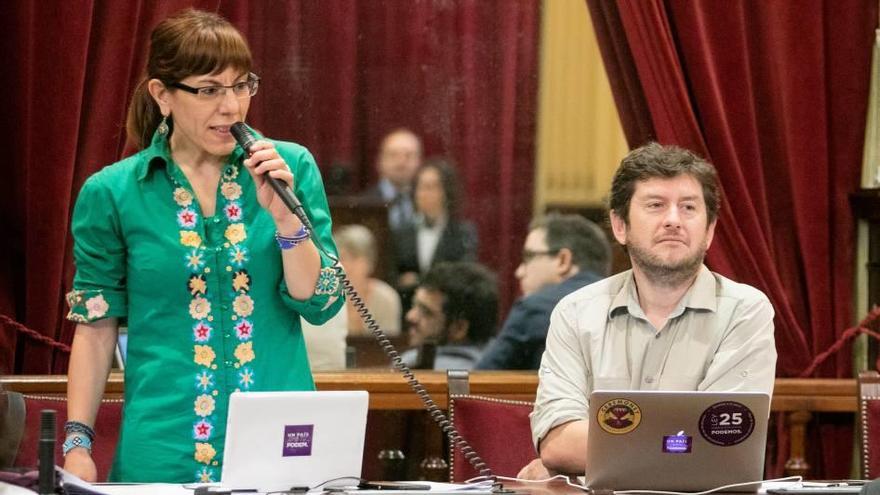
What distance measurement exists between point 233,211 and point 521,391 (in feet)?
5.05

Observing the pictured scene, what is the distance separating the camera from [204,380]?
2.74 m

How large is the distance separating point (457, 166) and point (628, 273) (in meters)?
1.26

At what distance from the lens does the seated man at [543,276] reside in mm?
4355

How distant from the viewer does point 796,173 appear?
4254 mm

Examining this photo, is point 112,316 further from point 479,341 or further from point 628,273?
point 479,341

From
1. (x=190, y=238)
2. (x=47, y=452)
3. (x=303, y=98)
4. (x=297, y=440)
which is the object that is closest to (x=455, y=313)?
(x=303, y=98)

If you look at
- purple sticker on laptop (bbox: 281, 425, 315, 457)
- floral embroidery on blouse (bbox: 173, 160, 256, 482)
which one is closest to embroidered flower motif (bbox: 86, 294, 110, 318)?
floral embroidery on blouse (bbox: 173, 160, 256, 482)

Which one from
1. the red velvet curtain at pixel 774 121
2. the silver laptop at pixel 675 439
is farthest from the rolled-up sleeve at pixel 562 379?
the red velvet curtain at pixel 774 121

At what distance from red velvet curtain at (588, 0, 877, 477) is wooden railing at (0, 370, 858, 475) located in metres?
0.13

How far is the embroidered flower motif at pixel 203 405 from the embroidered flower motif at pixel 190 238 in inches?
12.3

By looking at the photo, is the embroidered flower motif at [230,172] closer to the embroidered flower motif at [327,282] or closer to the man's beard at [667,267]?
the embroidered flower motif at [327,282]

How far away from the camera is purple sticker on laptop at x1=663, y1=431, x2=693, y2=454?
2535 mm

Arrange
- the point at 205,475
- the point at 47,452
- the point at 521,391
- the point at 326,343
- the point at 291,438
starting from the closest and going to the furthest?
the point at 47,452, the point at 291,438, the point at 205,475, the point at 521,391, the point at 326,343

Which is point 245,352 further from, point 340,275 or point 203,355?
point 340,275
